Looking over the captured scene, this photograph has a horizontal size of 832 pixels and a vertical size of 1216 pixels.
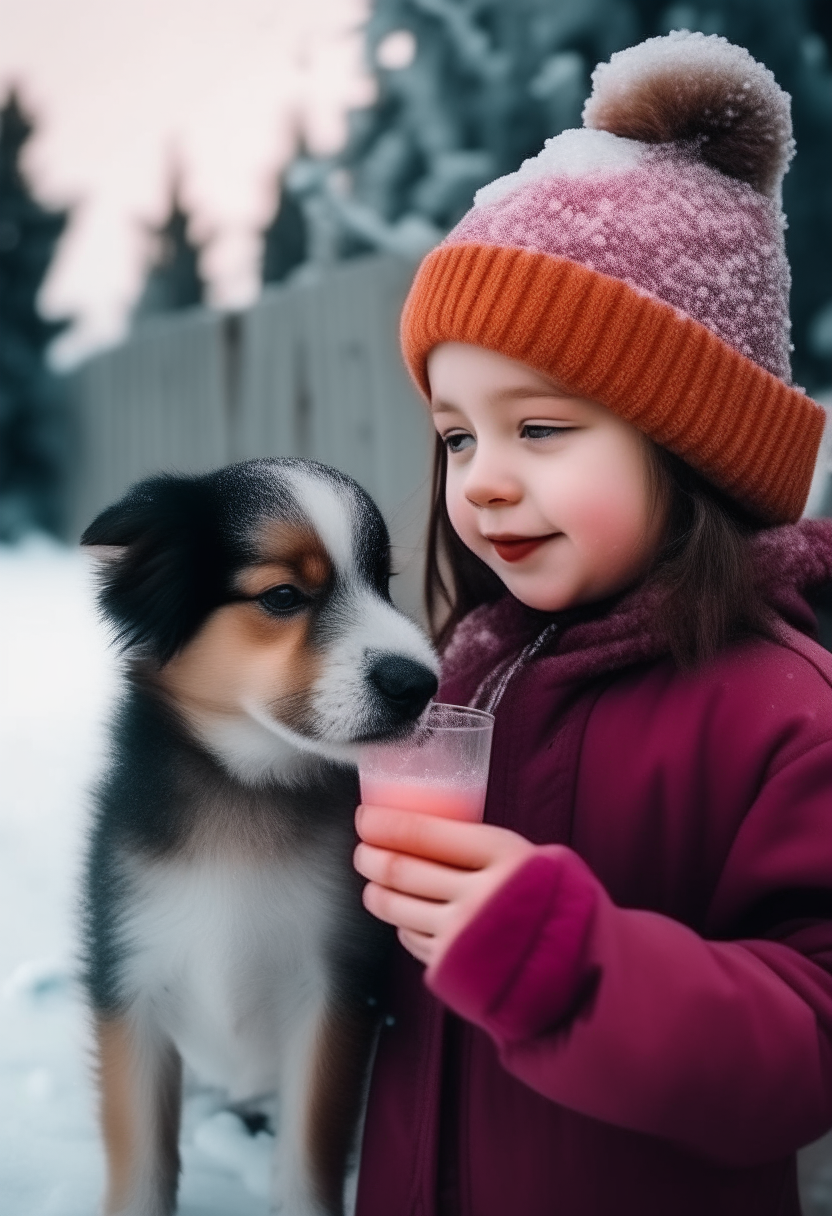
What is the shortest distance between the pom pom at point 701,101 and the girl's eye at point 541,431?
12.8 inches

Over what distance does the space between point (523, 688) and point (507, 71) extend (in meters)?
1.36

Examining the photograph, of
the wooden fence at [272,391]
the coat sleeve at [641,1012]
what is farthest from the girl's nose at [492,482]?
the wooden fence at [272,391]

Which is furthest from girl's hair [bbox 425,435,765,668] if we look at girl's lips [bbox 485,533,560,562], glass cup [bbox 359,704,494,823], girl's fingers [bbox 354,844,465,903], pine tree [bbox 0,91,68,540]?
pine tree [bbox 0,91,68,540]

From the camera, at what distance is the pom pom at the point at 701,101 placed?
99 cm

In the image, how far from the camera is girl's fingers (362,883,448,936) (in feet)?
2.43

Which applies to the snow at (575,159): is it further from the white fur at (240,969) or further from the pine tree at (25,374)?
the pine tree at (25,374)

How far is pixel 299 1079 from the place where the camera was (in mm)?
994

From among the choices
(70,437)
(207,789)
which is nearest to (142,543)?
(207,789)

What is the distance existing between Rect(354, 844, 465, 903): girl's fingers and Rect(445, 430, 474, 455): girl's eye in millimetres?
441

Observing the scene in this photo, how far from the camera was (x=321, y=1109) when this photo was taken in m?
0.99

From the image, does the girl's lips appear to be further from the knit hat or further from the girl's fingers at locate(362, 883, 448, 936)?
the girl's fingers at locate(362, 883, 448, 936)

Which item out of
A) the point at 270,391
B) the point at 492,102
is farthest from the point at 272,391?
the point at 492,102

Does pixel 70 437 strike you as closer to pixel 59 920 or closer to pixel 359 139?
pixel 359 139

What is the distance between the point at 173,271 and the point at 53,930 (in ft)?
3.66
